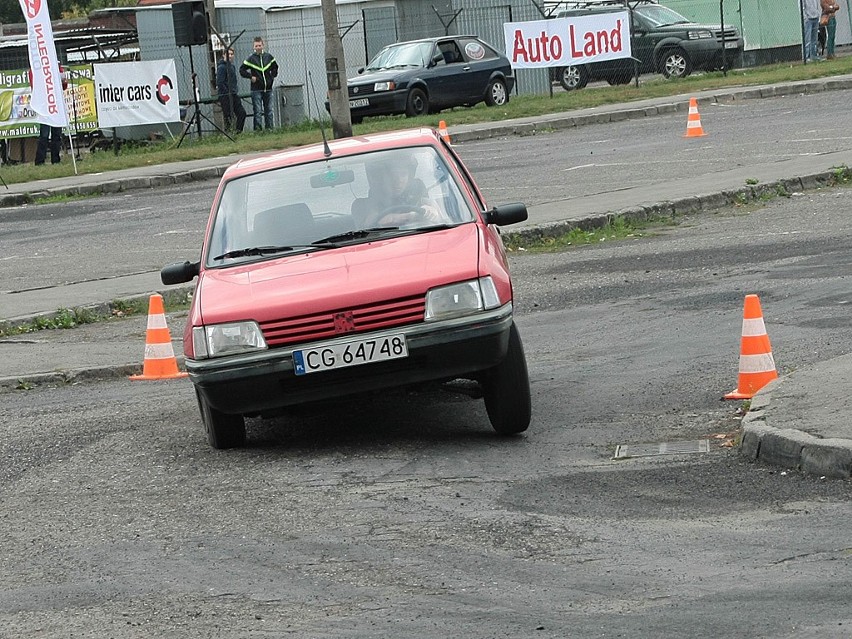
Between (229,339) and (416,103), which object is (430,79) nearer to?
(416,103)

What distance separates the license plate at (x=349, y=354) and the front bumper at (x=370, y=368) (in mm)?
31

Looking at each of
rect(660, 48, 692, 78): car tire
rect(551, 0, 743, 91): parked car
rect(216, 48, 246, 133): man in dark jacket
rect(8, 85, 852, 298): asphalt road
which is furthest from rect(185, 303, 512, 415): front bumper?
rect(660, 48, 692, 78): car tire

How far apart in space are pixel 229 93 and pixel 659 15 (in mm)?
10707

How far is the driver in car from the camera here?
8852mm

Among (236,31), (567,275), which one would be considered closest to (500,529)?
(567,275)

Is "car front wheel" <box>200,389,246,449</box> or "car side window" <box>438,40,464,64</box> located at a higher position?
"car side window" <box>438,40,464,64</box>

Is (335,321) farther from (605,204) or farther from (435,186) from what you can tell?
(605,204)

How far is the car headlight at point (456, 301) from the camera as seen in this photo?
7852mm

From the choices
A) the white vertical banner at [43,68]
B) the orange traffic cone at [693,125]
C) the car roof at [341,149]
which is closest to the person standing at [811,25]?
the orange traffic cone at [693,125]

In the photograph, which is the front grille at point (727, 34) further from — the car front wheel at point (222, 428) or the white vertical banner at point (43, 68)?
the car front wheel at point (222, 428)

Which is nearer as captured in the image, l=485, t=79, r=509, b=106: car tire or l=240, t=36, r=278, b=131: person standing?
l=240, t=36, r=278, b=131: person standing

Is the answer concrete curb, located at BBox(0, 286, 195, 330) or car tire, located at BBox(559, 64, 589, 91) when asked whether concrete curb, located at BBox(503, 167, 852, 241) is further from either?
car tire, located at BBox(559, 64, 589, 91)

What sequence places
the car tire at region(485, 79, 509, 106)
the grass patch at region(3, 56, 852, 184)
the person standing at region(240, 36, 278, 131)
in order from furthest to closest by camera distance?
the car tire at region(485, 79, 509, 106), the person standing at region(240, 36, 278, 131), the grass patch at region(3, 56, 852, 184)

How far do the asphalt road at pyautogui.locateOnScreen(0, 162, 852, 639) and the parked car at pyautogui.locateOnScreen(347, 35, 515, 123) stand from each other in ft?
72.9
